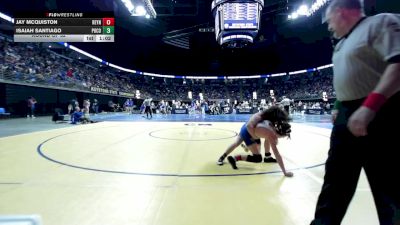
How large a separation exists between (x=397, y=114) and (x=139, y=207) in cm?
246

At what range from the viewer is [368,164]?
1.56 meters

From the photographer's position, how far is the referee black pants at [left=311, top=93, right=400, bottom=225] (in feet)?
4.75

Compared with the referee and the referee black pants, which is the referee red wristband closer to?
the referee
